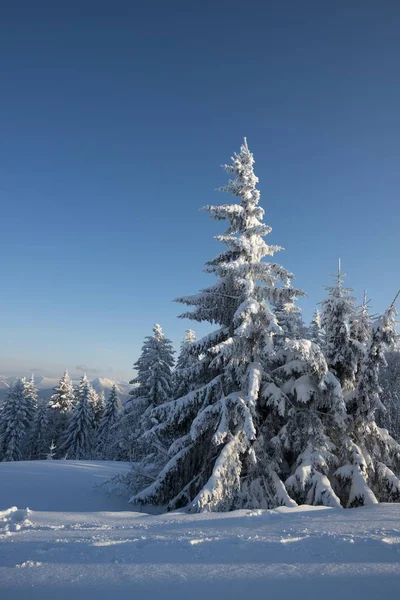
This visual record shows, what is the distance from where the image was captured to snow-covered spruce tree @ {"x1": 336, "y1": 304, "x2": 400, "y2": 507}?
11164 millimetres

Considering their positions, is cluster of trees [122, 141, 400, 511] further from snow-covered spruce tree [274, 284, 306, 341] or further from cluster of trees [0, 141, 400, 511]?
snow-covered spruce tree [274, 284, 306, 341]

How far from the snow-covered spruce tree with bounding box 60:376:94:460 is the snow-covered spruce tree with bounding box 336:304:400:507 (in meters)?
38.6

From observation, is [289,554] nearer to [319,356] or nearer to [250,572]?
[250,572]

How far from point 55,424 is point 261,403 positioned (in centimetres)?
4619

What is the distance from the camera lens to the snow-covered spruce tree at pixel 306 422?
406 inches

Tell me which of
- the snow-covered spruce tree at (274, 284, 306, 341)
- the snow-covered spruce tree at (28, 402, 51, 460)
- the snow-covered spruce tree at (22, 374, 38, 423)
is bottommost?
the snow-covered spruce tree at (28, 402, 51, 460)

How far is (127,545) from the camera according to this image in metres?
5.37

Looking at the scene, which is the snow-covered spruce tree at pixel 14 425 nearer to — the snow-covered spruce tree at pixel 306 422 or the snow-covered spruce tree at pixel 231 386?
the snow-covered spruce tree at pixel 231 386

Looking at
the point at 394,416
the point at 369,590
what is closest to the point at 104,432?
the point at 394,416

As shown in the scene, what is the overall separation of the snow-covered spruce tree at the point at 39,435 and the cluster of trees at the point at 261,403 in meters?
39.6

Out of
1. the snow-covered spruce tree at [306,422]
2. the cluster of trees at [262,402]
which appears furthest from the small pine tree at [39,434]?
the snow-covered spruce tree at [306,422]

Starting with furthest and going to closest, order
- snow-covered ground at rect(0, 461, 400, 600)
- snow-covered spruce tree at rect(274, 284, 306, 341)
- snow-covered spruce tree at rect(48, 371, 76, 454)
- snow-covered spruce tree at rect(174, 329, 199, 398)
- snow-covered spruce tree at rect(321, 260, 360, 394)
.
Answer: snow-covered spruce tree at rect(48, 371, 76, 454) < snow-covered spruce tree at rect(274, 284, 306, 341) < snow-covered spruce tree at rect(321, 260, 360, 394) < snow-covered spruce tree at rect(174, 329, 199, 398) < snow-covered ground at rect(0, 461, 400, 600)

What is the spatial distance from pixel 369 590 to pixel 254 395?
623 centimetres

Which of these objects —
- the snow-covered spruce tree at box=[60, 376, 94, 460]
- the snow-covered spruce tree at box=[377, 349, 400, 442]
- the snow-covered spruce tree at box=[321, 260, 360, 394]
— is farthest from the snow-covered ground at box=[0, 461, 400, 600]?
the snow-covered spruce tree at box=[60, 376, 94, 460]
